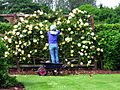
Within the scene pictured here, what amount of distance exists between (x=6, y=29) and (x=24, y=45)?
1.12 metres

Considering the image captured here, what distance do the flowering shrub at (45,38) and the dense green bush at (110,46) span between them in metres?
0.30

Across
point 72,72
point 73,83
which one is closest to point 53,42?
point 72,72

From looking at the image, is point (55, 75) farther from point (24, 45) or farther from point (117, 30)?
point (117, 30)

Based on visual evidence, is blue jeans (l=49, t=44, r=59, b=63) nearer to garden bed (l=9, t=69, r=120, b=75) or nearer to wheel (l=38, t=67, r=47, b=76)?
garden bed (l=9, t=69, r=120, b=75)

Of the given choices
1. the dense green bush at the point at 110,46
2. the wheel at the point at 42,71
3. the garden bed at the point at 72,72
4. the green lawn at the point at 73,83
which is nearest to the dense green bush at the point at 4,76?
the green lawn at the point at 73,83

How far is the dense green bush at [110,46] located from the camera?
18688 millimetres

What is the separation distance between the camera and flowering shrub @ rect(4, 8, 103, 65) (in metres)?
18.7

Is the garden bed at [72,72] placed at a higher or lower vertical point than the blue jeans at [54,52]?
lower

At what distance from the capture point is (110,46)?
18672 mm

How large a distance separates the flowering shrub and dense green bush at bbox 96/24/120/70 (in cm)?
30

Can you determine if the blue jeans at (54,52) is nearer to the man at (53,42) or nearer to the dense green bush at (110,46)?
the man at (53,42)

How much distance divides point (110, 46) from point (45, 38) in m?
2.72

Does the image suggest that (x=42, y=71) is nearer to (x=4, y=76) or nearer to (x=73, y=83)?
(x=73, y=83)

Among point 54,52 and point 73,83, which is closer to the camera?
point 73,83
